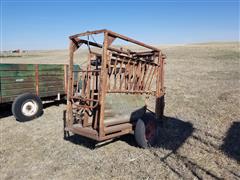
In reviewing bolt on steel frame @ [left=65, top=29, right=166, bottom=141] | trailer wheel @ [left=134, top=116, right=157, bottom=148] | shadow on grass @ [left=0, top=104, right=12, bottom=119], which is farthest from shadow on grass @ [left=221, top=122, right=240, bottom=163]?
shadow on grass @ [left=0, top=104, right=12, bottom=119]

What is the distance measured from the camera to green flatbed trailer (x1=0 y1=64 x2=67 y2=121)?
23.1 ft

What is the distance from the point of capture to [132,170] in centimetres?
431

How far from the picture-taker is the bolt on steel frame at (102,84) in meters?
4.71

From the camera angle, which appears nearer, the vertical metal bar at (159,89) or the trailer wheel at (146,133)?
the trailer wheel at (146,133)

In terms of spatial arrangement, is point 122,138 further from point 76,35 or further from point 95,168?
point 76,35

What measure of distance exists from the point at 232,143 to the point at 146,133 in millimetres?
1899

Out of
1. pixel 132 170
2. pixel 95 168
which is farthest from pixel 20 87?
pixel 132 170

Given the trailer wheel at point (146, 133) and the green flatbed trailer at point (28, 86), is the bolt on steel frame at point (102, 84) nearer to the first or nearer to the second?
the trailer wheel at point (146, 133)

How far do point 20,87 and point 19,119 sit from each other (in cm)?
99

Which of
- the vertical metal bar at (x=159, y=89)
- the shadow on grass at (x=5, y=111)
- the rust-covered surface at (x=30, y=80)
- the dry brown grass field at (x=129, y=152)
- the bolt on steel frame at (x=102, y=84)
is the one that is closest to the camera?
the dry brown grass field at (x=129, y=152)

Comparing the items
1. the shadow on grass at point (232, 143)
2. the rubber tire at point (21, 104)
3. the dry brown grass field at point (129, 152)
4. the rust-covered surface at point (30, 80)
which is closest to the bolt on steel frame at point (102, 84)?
the dry brown grass field at point (129, 152)

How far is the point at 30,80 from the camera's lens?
306 inches

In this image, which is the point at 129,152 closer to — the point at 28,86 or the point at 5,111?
the point at 28,86

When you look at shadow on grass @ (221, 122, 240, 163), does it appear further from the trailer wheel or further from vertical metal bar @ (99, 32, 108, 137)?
vertical metal bar @ (99, 32, 108, 137)
